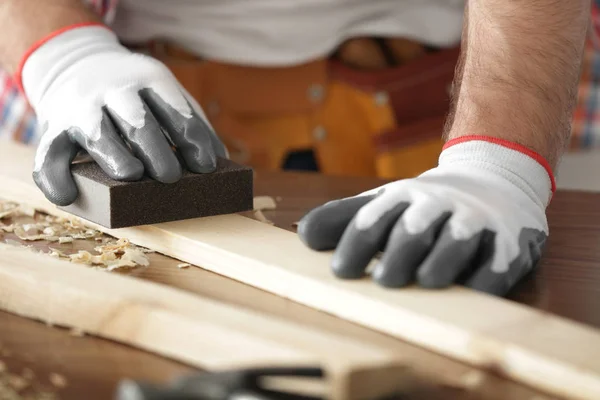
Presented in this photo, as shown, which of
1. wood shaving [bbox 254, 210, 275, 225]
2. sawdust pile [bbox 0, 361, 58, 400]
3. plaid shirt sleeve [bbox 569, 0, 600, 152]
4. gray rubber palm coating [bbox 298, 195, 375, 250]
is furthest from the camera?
plaid shirt sleeve [bbox 569, 0, 600, 152]

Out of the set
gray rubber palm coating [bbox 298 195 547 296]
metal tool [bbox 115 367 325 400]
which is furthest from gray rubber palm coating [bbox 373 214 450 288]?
metal tool [bbox 115 367 325 400]

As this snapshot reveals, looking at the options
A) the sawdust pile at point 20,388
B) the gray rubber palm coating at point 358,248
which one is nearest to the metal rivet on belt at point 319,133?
the gray rubber palm coating at point 358,248

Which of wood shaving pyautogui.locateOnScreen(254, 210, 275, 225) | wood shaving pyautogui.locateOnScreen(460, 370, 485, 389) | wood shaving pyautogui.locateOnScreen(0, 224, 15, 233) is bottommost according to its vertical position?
wood shaving pyautogui.locateOnScreen(0, 224, 15, 233)

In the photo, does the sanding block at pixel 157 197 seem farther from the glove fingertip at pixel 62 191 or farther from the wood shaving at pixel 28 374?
the wood shaving at pixel 28 374

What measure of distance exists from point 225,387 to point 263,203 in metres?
0.69

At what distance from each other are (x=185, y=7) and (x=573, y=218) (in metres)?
0.95

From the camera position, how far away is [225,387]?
666 millimetres

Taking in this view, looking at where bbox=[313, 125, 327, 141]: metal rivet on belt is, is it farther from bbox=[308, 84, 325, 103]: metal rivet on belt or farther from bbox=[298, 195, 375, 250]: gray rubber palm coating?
bbox=[298, 195, 375, 250]: gray rubber palm coating

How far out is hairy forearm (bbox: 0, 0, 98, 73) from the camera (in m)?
1.49

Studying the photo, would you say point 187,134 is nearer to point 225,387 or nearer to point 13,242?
point 13,242

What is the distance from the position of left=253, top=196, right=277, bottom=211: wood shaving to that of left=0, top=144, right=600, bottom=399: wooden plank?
0.14 m

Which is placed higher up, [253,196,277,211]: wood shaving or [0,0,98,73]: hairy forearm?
[0,0,98,73]: hairy forearm

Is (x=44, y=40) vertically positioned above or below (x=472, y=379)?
above

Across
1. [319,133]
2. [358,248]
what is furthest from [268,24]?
[358,248]
